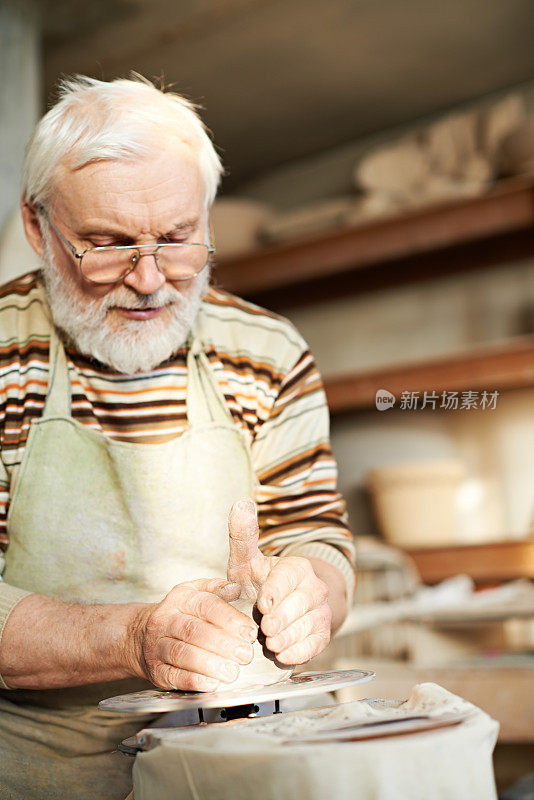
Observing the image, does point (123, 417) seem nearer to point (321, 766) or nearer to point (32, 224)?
point (32, 224)

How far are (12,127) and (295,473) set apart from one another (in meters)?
1.49

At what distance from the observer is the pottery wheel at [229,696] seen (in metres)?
0.73

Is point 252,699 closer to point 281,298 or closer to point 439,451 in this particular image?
point 439,451

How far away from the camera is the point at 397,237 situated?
279 cm

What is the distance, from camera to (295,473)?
1.24m

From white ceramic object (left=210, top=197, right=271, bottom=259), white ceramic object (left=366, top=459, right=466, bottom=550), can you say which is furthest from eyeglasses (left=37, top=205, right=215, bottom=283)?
white ceramic object (left=210, top=197, right=271, bottom=259)

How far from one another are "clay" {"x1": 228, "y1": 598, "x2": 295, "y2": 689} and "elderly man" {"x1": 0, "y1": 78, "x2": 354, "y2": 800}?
0.20 metres

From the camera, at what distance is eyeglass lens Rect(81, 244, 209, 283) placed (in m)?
1.15

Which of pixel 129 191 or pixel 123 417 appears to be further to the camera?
pixel 123 417

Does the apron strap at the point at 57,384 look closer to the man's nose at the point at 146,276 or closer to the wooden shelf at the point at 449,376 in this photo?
the man's nose at the point at 146,276

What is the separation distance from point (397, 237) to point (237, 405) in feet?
5.57

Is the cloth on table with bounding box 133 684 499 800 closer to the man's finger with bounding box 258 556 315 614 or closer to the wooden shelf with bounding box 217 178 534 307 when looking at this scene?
the man's finger with bounding box 258 556 315 614

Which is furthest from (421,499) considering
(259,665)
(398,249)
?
(259,665)

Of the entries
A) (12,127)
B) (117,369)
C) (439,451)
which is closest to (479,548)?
(439,451)
